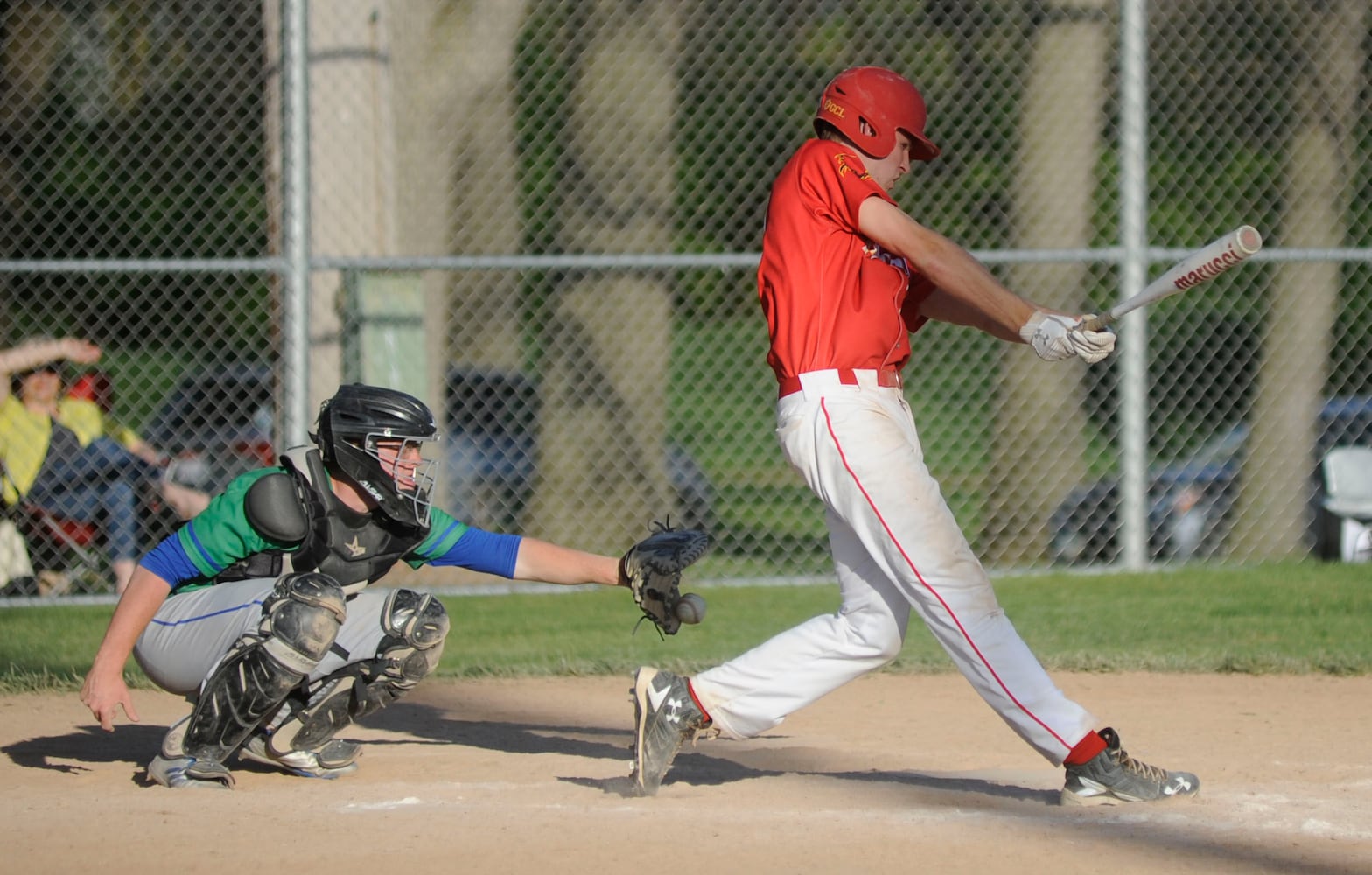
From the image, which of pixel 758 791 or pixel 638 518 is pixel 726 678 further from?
pixel 638 518

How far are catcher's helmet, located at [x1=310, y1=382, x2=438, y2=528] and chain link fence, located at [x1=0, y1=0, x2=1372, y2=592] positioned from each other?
376 centimetres

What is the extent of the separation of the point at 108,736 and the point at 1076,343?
3.30 m

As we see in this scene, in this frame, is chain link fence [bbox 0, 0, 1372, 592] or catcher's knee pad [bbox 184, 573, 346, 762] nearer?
catcher's knee pad [bbox 184, 573, 346, 762]

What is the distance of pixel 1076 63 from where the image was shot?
10.9m

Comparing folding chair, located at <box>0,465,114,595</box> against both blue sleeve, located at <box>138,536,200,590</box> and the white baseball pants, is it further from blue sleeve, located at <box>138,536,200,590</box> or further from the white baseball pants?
the white baseball pants

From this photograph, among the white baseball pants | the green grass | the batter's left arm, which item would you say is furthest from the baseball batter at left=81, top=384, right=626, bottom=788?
the green grass

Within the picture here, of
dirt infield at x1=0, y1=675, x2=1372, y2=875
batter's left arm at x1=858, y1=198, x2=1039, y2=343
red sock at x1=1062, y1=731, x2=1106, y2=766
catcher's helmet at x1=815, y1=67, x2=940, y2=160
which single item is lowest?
dirt infield at x1=0, y1=675, x2=1372, y2=875

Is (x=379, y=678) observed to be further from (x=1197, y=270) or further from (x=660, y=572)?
(x=1197, y=270)

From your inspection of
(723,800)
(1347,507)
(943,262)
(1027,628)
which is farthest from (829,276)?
(1347,507)

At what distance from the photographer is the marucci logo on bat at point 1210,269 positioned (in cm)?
367

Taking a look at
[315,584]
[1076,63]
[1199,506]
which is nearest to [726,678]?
[315,584]

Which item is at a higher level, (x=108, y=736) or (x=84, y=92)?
(x=84, y=92)

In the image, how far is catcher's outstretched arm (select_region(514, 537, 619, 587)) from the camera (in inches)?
170

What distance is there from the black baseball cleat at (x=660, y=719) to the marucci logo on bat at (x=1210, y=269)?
1572mm
